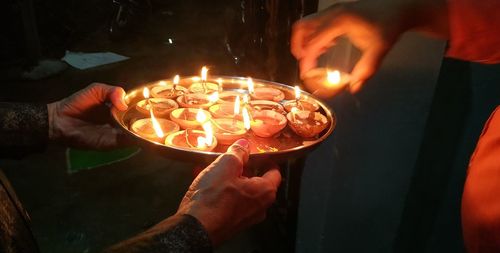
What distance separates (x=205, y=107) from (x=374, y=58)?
4.46 feet

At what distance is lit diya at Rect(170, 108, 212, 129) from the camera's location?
2508 mm

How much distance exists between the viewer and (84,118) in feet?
9.08

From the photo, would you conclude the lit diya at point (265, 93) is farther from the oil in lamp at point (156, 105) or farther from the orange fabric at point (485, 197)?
the orange fabric at point (485, 197)

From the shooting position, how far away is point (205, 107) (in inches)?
110

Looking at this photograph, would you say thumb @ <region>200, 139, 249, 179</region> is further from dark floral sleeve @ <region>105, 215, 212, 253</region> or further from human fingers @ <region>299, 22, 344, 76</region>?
human fingers @ <region>299, 22, 344, 76</region>

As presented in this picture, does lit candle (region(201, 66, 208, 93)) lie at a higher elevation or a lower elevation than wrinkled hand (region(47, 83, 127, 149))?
higher


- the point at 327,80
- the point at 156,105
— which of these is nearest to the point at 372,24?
the point at 327,80

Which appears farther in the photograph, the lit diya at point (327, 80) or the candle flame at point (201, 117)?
the candle flame at point (201, 117)

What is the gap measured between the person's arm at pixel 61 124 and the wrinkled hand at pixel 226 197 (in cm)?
110

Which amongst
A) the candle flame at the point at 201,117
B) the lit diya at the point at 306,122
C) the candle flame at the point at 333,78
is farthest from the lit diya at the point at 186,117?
the candle flame at the point at 333,78

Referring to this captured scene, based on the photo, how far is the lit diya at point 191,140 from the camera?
210 cm

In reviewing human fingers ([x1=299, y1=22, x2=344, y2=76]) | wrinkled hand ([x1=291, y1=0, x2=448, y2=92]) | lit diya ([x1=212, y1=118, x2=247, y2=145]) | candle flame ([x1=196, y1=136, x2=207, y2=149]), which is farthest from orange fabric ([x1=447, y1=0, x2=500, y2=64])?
candle flame ([x1=196, y1=136, x2=207, y2=149])

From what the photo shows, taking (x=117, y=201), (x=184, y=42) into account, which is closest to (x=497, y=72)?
(x=117, y=201)

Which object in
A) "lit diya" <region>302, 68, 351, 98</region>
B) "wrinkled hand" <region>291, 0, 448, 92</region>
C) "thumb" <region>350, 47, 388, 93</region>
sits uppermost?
"wrinkled hand" <region>291, 0, 448, 92</region>
